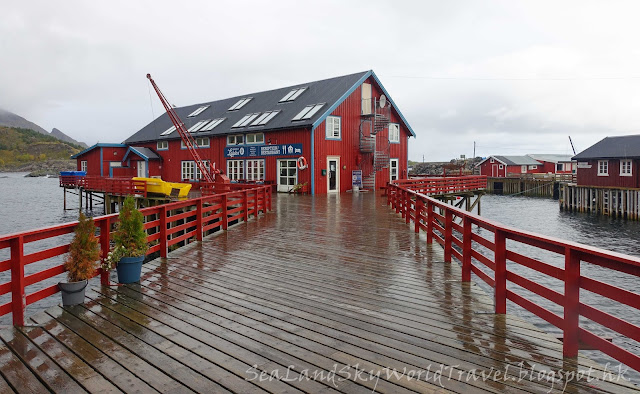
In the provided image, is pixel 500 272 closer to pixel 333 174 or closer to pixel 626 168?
pixel 333 174

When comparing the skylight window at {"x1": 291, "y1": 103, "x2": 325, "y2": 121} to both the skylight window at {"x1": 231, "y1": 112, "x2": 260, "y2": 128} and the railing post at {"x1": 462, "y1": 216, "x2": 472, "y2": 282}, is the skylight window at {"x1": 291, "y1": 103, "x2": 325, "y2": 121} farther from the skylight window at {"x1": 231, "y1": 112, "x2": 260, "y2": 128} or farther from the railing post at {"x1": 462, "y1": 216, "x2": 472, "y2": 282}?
the railing post at {"x1": 462, "y1": 216, "x2": 472, "y2": 282}

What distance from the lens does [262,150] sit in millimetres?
27719

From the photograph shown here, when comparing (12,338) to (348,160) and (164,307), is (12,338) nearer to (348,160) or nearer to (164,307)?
(164,307)

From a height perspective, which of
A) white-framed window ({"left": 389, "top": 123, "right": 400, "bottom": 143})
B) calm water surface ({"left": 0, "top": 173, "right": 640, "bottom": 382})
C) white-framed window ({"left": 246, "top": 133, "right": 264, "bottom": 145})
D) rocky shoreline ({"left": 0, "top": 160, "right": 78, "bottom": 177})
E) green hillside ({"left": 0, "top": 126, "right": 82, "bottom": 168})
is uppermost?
green hillside ({"left": 0, "top": 126, "right": 82, "bottom": 168})

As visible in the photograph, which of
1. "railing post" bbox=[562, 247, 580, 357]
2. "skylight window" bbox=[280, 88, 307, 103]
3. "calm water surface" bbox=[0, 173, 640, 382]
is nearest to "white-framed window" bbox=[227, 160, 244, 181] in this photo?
"skylight window" bbox=[280, 88, 307, 103]

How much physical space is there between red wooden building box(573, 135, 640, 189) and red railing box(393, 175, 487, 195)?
12467mm

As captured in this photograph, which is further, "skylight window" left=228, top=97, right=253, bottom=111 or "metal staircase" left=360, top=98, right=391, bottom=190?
"skylight window" left=228, top=97, right=253, bottom=111

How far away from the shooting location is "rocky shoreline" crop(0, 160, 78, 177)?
144 meters

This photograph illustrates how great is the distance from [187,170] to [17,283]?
29663 mm

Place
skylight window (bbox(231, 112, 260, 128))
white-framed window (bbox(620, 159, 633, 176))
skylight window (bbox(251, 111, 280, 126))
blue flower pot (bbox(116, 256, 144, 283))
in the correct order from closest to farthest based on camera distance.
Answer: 1. blue flower pot (bbox(116, 256, 144, 283))
2. skylight window (bbox(251, 111, 280, 126))
3. skylight window (bbox(231, 112, 260, 128))
4. white-framed window (bbox(620, 159, 633, 176))

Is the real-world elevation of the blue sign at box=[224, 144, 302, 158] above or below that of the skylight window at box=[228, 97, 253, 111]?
below

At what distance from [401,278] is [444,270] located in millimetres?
1035

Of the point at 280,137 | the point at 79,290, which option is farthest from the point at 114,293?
the point at 280,137

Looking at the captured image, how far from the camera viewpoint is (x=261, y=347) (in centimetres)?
427
